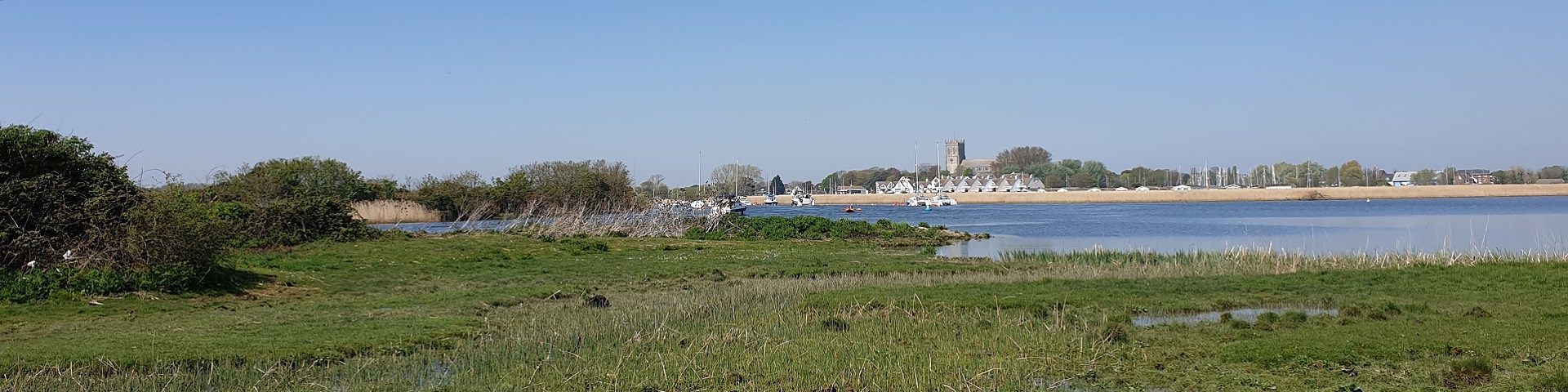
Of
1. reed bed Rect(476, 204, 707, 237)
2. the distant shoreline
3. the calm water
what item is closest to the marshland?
the calm water

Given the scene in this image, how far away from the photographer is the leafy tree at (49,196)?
63.2 ft

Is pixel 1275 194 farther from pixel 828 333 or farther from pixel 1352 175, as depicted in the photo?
pixel 828 333

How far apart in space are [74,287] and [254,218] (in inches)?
571

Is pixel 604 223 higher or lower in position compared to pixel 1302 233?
higher

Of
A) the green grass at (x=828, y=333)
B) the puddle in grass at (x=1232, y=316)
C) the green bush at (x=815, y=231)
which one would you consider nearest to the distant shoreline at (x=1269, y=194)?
the green bush at (x=815, y=231)

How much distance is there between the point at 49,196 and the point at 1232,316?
20.5 m

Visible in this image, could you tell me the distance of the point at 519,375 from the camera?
38.5 ft

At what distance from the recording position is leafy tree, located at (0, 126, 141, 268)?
1925 centimetres

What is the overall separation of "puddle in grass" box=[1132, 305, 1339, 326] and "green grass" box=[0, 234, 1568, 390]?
335 mm

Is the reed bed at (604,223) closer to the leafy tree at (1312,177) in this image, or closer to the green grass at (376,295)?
the green grass at (376,295)

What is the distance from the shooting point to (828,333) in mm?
14523

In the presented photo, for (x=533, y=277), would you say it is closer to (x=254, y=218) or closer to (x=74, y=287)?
(x=74, y=287)

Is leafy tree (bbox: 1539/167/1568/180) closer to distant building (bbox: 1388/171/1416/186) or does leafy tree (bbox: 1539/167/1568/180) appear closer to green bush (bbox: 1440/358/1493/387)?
distant building (bbox: 1388/171/1416/186)

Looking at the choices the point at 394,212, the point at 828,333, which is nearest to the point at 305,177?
the point at 394,212
